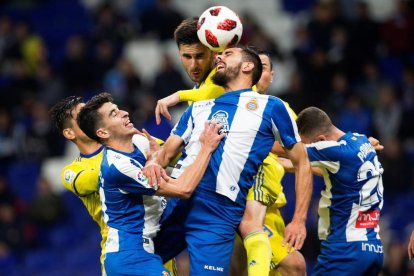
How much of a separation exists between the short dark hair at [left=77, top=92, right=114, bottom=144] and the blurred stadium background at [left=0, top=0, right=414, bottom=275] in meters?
5.26

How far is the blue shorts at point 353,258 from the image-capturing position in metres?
8.42

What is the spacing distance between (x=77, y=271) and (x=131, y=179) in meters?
7.02

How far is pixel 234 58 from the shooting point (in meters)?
7.91

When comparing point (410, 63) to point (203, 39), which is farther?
point (410, 63)

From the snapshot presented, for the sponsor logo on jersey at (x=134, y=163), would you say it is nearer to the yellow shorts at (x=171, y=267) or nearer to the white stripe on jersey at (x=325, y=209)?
the yellow shorts at (x=171, y=267)

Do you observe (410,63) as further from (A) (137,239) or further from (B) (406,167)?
(A) (137,239)

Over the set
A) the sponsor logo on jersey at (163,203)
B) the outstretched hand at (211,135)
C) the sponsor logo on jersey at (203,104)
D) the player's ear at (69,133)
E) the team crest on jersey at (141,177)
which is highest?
the sponsor logo on jersey at (203,104)

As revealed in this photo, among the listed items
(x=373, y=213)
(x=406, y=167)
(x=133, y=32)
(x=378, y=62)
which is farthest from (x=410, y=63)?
(x=373, y=213)

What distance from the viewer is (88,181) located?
8281 mm

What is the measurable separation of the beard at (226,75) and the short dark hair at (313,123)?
87 cm

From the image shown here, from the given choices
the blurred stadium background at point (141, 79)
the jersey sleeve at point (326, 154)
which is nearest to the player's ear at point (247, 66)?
the jersey sleeve at point (326, 154)

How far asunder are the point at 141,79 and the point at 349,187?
9.07 m

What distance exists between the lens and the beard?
7910mm

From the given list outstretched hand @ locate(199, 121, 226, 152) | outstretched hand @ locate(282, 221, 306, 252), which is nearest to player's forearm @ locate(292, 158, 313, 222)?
outstretched hand @ locate(282, 221, 306, 252)
